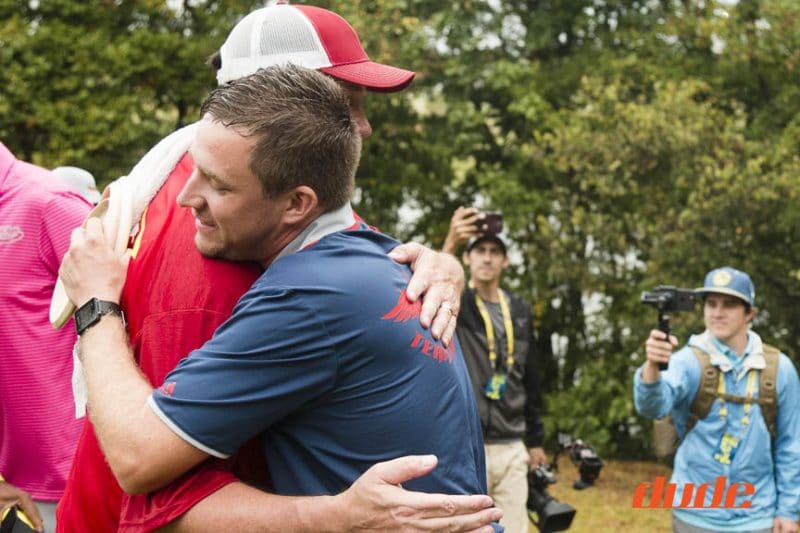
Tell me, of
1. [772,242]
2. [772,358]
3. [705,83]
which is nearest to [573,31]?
[705,83]

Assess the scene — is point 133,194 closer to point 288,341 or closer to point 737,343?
point 288,341

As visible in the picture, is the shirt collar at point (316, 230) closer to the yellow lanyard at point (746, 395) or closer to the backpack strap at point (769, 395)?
the yellow lanyard at point (746, 395)

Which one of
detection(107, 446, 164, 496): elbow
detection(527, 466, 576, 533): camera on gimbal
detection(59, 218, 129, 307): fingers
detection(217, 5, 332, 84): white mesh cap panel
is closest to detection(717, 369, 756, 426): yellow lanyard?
detection(527, 466, 576, 533): camera on gimbal

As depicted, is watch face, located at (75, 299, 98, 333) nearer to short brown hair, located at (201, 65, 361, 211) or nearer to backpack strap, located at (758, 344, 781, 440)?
short brown hair, located at (201, 65, 361, 211)

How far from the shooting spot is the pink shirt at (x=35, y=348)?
3.32m

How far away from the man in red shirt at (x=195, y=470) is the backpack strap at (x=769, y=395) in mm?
3939

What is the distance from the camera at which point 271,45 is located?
2.39 meters

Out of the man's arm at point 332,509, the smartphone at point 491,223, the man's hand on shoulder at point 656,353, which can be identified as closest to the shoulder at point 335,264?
the man's arm at point 332,509

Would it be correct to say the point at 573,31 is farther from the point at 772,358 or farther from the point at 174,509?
the point at 174,509

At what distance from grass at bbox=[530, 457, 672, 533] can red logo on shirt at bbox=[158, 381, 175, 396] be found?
335 inches

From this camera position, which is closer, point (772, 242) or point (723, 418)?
point (723, 418)

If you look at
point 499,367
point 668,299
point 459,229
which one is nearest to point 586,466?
point 499,367

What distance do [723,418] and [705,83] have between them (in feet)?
24.1

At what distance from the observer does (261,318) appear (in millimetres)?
1884
